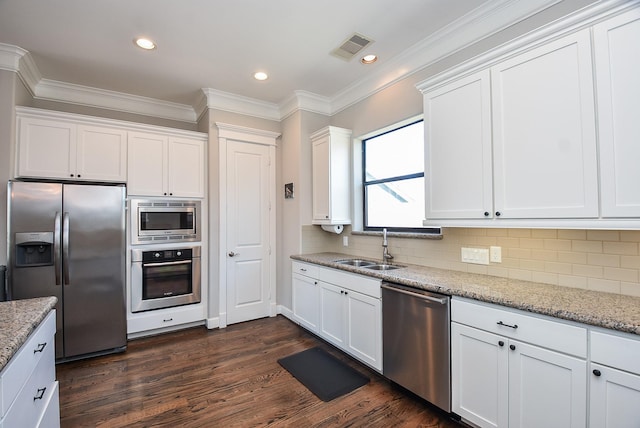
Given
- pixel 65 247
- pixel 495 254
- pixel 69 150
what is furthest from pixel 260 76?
pixel 495 254

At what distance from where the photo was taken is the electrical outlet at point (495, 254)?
2.22 m

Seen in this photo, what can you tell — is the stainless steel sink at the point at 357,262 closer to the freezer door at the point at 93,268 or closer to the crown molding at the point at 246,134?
the crown molding at the point at 246,134

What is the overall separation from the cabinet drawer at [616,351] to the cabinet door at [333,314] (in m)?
1.75

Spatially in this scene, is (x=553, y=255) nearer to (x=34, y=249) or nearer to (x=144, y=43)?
(x=144, y=43)

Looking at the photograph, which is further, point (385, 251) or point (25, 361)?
point (385, 251)

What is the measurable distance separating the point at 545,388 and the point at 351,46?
2820 mm

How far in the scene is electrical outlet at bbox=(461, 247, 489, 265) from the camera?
230 centimetres

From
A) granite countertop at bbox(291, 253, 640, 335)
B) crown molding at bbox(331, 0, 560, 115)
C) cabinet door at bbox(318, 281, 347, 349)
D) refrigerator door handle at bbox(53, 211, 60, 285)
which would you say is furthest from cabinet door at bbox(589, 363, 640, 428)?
refrigerator door handle at bbox(53, 211, 60, 285)

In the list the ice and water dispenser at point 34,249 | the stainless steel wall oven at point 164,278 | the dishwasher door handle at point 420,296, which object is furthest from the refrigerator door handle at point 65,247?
the dishwasher door handle at point 420,296

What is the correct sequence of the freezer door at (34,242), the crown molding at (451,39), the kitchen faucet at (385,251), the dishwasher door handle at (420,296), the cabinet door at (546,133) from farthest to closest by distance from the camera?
the kitchen faucet at (385,251) < the freezer door at (34,242) < the crown molding at (451,39) < the dishwasher door handle at (420,296) < the cabinet door at (546,133)

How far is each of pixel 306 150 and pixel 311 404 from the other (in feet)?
8.99

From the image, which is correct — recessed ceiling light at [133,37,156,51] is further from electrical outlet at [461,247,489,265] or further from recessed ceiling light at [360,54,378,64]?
electrical outlet at [461,247,489,265]

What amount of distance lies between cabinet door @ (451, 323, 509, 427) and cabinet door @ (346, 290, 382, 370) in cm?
64

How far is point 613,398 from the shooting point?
130 cm
